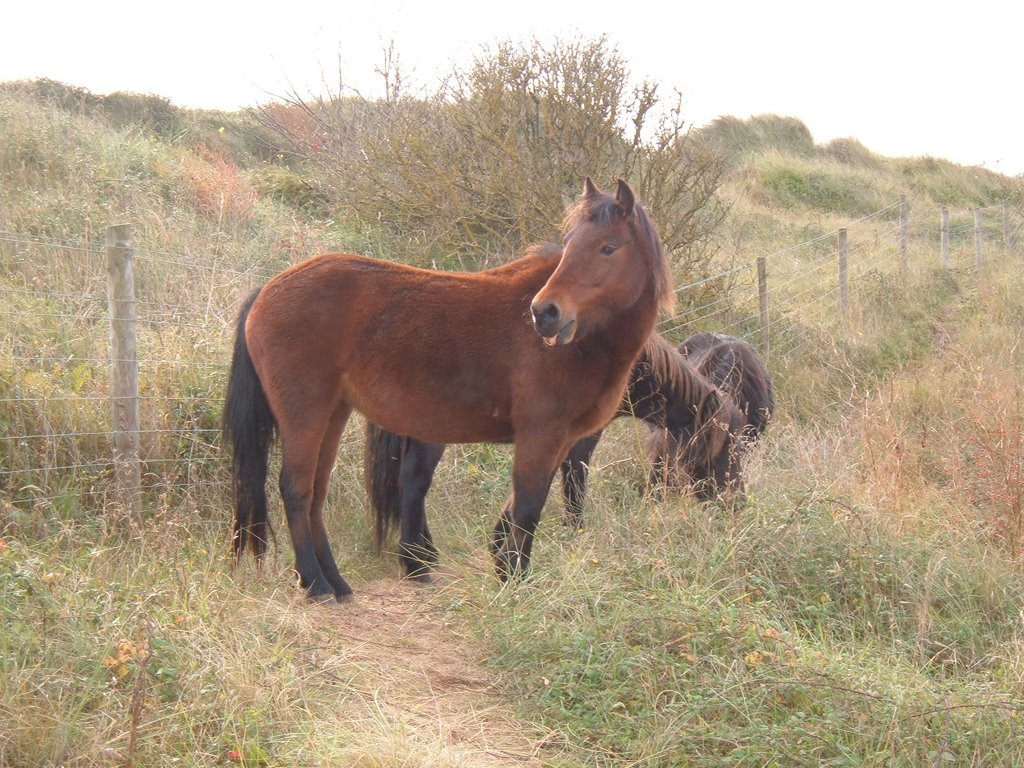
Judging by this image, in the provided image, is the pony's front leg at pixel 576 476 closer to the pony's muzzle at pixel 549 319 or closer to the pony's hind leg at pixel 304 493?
the pony's hind leg at pixel 304 493

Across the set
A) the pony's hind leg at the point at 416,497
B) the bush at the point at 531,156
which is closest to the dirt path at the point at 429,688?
the pony's hind leg at the point at 416,497

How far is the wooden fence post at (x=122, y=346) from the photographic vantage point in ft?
19.3

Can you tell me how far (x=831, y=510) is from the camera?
5590mm

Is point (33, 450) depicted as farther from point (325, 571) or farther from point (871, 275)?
point (871, 275)

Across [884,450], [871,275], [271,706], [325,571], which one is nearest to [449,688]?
[271,706]

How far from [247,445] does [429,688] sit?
6.05 ft

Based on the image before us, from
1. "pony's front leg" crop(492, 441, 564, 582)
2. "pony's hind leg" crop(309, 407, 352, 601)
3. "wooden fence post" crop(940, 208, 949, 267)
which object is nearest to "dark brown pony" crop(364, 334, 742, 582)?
"pony's hind leg" crop(309, 407, 352, 601)

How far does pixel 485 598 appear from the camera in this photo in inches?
185

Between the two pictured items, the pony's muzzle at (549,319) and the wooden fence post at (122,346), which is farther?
the wooden fence post at (122,346)

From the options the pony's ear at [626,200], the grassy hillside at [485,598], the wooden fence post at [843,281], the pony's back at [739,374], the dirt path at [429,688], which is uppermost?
the pony's ear at [626,200]

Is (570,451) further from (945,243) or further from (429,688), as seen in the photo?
(945,243)

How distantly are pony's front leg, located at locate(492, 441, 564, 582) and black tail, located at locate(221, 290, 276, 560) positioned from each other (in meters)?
1.30

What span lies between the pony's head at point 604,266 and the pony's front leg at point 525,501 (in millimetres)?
622

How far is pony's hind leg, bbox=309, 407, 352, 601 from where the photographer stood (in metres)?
5.25
